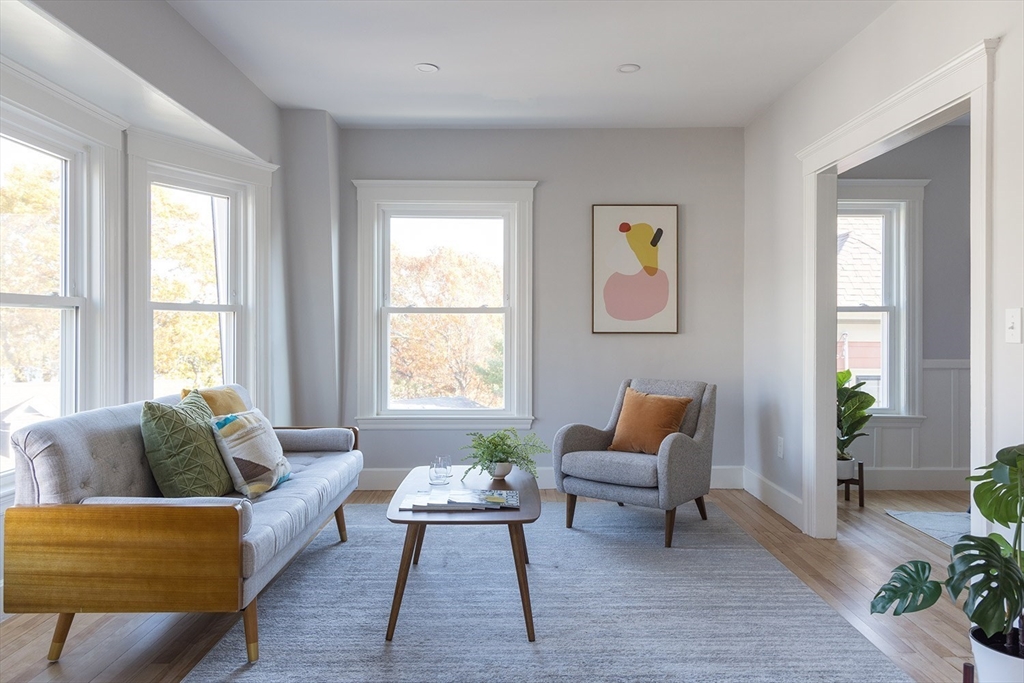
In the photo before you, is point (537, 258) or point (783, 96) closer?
point (783, 96)

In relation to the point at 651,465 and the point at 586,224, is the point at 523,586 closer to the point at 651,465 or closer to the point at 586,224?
the point at 651,465

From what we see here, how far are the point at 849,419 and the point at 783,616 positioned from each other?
2106 mm

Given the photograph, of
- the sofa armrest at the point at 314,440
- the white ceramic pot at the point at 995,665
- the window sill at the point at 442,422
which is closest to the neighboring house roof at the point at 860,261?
the window sill at the point at 442,422

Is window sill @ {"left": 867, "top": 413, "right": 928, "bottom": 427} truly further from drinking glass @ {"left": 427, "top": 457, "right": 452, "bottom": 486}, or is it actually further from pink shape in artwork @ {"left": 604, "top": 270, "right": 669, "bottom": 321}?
Result: drinking glass @ {"left": 427, "top": 457, "right": 452, "bottom": 486}

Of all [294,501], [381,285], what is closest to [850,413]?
[381,285]

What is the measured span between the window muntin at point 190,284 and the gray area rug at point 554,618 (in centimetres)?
127

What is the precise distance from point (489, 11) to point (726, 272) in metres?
2.64

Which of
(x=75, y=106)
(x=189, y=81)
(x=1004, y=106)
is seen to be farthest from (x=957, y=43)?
(x=75, y=106)

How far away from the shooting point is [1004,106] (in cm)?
227

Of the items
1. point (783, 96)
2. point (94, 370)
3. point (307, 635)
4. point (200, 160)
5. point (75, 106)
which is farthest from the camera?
point (783, 96)

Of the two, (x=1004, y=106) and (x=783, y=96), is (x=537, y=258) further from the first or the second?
(x=1004, y=106)

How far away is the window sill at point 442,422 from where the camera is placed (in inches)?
188

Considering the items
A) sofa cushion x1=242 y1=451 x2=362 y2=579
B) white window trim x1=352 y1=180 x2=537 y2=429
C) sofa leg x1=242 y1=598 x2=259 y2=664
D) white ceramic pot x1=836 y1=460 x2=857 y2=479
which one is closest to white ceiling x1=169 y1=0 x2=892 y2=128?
white window trim x1=352 y1=180 x2=537 y2=429

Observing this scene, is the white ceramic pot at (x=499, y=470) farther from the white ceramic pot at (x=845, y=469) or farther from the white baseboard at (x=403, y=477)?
the white ceramic pot at (x=845, y=469)
